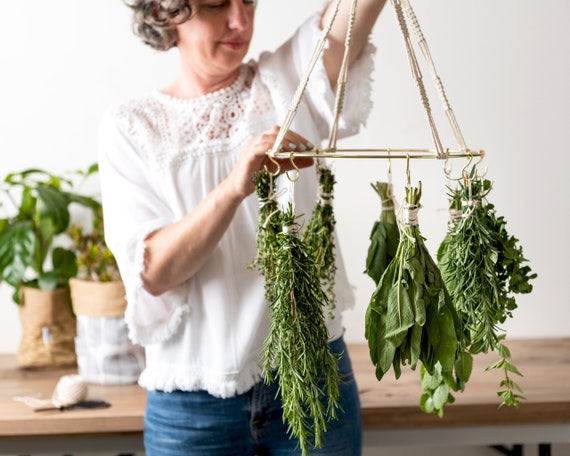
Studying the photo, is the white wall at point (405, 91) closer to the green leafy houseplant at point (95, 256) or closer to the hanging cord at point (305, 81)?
the green leafy houseplant at point (95, 256)

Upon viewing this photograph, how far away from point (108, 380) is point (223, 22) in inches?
42.7

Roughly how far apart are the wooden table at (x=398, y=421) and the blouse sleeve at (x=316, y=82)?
2.40ft

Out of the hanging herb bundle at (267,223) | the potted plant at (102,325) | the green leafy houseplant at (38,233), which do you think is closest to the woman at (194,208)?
the hanging herb bundle at (267,223)

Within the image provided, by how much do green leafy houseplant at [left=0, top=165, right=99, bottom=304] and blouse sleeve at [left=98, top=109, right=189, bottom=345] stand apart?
0.79 metres

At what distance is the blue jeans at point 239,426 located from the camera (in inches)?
48.5

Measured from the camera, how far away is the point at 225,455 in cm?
124

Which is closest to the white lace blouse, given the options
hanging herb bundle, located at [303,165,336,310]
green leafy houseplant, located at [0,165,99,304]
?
hanging herb bundle, located at [303,165,336,310]

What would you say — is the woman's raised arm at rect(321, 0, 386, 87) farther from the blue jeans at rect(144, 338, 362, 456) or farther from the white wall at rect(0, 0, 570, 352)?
the white wall at rect(0, 0, 570, 352)

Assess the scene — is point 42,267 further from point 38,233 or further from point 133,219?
point 133,219

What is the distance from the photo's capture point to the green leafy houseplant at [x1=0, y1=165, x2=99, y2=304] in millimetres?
2006

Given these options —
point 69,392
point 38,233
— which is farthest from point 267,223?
point 38,233

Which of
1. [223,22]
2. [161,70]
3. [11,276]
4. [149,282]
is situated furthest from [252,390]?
[161,70]

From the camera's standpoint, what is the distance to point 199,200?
129 cm

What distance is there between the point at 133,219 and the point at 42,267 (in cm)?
98
